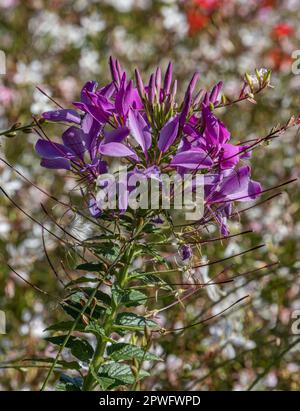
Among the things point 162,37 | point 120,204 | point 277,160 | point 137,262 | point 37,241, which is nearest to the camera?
point 120,204

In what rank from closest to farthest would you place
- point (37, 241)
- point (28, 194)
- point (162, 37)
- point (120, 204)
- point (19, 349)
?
point (120, 204)
point (19, 349)
point (37, 241)
point (28, 194)
point (162, 37)

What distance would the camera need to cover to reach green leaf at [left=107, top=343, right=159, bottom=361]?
3.23 ft

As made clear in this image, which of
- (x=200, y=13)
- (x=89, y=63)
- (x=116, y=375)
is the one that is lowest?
(x=116, y=375)

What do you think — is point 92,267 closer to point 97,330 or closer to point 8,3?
point 97,330

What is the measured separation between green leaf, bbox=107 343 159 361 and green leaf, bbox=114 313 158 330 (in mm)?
39

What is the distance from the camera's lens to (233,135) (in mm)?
2531

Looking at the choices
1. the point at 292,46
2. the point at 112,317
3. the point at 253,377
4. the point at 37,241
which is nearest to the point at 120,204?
the point at 112,317

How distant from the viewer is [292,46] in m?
3.15

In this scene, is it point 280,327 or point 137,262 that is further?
point 137,262

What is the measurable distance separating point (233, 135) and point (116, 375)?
1635mm

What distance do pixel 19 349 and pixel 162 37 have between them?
168 centimetres

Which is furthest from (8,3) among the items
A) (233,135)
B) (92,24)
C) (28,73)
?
(233,135)

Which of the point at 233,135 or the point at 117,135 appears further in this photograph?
the point at 233,135
